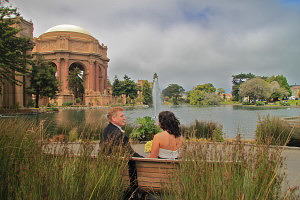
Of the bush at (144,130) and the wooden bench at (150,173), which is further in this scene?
the bush at (144,130)

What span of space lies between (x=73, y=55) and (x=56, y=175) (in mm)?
55867

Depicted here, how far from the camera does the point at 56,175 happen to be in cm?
158

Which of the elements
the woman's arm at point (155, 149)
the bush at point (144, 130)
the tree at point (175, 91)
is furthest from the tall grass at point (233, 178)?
the tree at point (175, 91)

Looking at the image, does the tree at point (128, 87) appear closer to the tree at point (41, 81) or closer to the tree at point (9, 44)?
the tree at point (41, 81)

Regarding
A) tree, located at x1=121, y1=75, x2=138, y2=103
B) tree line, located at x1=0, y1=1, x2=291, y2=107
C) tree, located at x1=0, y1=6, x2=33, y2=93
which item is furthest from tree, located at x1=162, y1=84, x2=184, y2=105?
tree, located at x1=0, y1=6, x2=33, y2=93

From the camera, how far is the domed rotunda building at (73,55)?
51.1 meters

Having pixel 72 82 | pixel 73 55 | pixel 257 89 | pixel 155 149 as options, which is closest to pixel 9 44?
pixel 155 149

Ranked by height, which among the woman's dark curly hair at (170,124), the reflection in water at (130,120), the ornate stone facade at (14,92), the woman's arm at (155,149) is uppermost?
the ornate stone facade at (14,92)

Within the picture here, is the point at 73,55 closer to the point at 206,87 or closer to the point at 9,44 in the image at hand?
the point at 9,44

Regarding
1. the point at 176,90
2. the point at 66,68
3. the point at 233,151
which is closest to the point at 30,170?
the point at 233,151

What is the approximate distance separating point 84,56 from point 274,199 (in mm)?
56977

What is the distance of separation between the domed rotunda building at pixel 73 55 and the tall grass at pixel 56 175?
48940 millimetres

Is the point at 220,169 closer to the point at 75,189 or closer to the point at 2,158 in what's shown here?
the point at 75,189

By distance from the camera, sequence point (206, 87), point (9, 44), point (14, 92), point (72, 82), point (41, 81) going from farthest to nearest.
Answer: point (206, 87), point (72, 82), point (41, 81), point (14, 92), point (9, 44)
